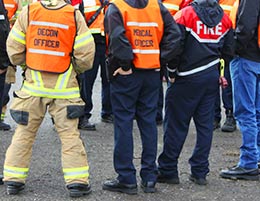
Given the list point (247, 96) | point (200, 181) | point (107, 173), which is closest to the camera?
point (200, 181)

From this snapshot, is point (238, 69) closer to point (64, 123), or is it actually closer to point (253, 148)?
point (253, 148)

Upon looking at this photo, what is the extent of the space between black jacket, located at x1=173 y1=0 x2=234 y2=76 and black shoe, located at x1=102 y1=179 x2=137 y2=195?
1.15m

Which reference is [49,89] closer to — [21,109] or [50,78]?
[50,78]

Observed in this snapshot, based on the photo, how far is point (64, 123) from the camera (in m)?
5.26

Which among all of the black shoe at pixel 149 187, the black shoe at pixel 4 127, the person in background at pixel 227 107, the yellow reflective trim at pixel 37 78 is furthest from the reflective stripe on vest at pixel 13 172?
the person in background at pixel 227 107

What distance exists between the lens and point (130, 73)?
5.25m

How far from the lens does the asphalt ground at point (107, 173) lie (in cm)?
536

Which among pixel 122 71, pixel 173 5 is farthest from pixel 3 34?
pixel 173 5

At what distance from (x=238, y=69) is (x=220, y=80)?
0.35 m

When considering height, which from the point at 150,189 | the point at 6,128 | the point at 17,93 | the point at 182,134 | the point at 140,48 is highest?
the point at 140,48

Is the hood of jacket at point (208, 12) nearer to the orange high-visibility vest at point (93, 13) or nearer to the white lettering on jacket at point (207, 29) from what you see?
the white lettering on jacket at point (207, 29)

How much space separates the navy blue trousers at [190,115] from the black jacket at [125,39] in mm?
356

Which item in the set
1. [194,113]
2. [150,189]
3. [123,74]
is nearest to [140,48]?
[123,74]

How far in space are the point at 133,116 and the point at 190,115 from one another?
59 cm
